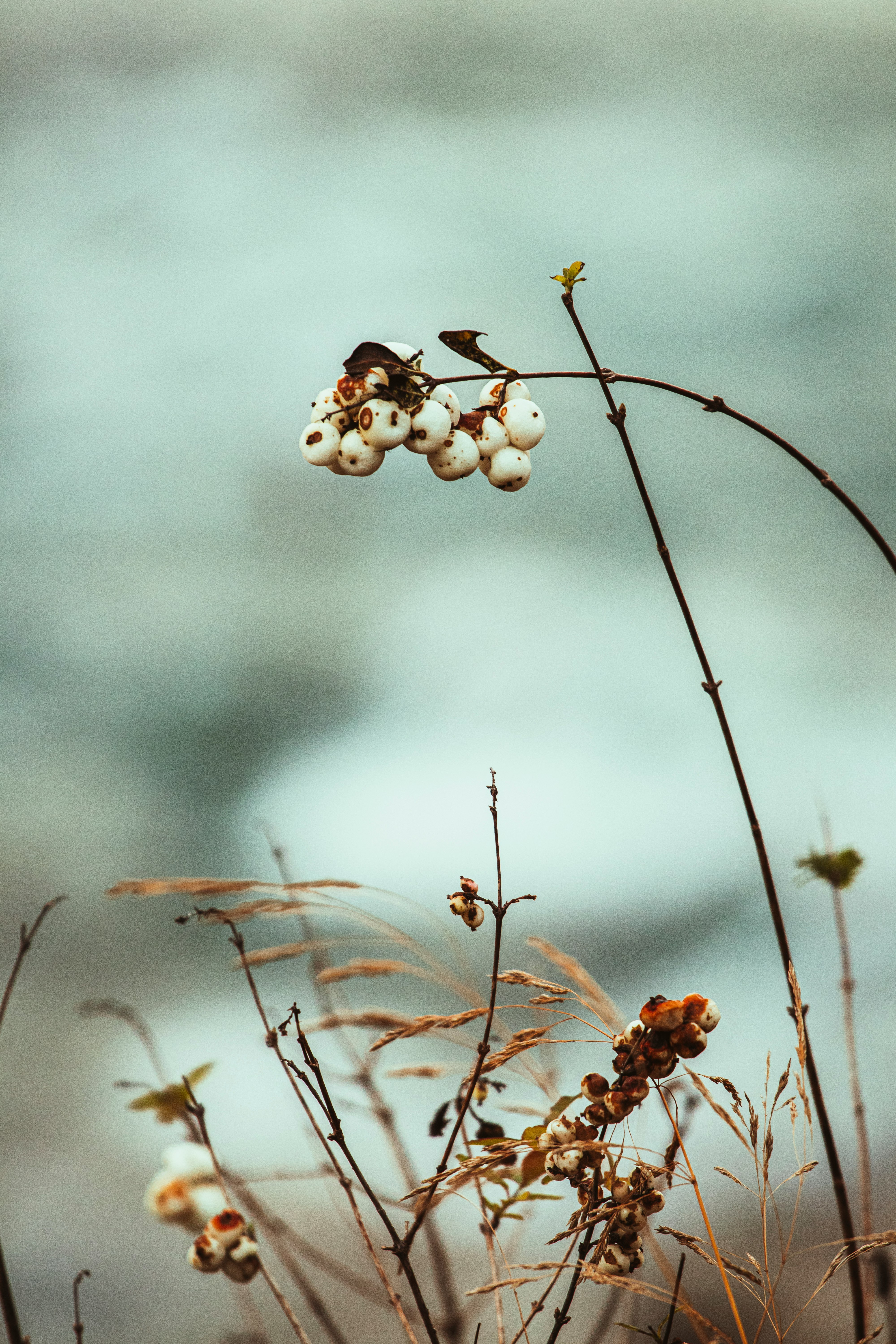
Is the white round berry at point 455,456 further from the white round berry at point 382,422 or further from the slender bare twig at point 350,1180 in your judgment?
the slender bare twig at point 350,1180

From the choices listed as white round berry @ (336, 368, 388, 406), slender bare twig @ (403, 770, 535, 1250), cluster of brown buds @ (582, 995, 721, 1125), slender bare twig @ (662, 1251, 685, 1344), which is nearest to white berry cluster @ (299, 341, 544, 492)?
white round berry @ (336, 368, 388, 406)

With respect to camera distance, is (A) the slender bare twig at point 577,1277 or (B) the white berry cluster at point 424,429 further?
(B) the white berry cluster at point 424,429

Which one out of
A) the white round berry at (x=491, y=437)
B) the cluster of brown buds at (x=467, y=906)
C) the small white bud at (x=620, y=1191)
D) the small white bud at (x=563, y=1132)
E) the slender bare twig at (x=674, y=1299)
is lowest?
the slender bare twig at (x=674, y=1299)

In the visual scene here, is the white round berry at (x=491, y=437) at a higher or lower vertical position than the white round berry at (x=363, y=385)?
lower

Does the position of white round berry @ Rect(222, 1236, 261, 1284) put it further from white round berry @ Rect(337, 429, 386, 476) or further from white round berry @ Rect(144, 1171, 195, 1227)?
white round berry @ Rect(337, 429, 386, 476)

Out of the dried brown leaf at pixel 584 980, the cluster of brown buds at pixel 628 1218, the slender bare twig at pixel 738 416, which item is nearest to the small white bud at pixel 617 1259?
the cluster of brown buds at pixel 628 1218

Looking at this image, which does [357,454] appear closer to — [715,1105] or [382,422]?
[382,422]

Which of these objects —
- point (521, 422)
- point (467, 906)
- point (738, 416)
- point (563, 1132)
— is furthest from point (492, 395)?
point (563, 1132)
